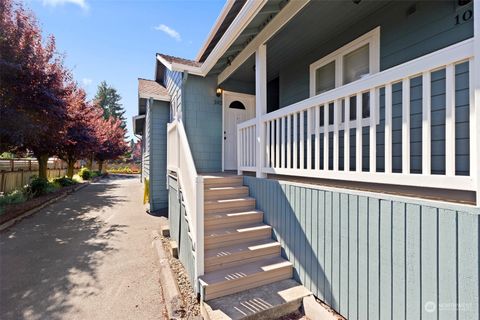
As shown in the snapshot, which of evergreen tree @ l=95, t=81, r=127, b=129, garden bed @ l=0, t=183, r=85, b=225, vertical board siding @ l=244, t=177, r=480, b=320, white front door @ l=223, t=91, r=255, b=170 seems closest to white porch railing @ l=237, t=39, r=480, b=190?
vertical board siding @ l=244, t=177, r=480, b=320

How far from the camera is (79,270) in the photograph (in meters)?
3.92

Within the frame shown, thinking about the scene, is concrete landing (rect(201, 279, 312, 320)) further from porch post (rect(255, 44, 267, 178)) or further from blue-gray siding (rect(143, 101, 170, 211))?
blue-gray siding (rect(143, 101, 170, 211))

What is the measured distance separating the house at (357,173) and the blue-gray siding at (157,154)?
2.95m

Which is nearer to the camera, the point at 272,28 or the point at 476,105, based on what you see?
the point at 476,105

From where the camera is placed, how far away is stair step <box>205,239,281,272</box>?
3.09m

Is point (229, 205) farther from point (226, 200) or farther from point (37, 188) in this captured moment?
point (37, 188)

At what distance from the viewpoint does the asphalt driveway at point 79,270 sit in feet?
9.64

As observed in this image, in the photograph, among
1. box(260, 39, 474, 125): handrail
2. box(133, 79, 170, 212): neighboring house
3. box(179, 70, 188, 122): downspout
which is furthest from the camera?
box(133, 79, 170, 212): neighboring house

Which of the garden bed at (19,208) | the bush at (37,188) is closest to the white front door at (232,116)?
the garden bed at (19,208)

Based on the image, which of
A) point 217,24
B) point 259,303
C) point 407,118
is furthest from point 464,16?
point 217,24

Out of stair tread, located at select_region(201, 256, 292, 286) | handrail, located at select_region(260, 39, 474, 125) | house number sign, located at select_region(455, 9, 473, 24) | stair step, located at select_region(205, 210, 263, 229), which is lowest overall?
stair tread, located at select_region(201, 256, 292, 286)

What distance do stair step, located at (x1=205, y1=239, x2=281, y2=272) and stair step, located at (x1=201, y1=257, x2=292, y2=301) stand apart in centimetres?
6

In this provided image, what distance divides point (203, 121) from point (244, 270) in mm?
4080

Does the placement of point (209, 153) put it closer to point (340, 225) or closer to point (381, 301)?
point (340, 225)
